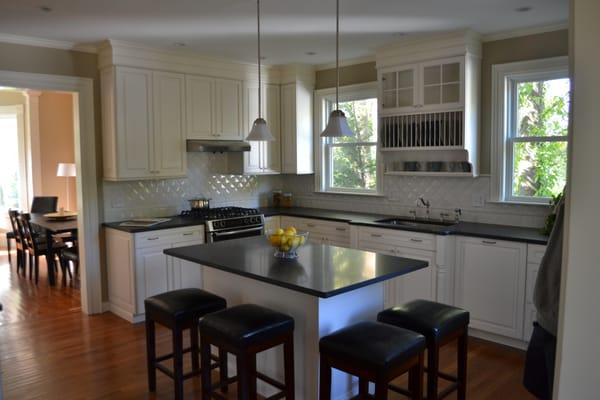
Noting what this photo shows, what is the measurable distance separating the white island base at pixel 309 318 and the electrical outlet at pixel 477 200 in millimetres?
2021

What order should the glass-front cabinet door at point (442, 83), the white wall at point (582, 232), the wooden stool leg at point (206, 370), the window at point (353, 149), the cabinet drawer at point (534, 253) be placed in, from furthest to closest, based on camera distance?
the window at point (353, 149), the glass-front cabinet door at point (442, 83), the cabinet drawer at point (534, 253), the wooden stool leg at point (206, 370), the white wall at point (582, 232)

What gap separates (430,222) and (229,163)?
245 centimetres

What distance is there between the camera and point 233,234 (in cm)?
518

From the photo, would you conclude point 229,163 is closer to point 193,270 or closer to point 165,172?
point 165,172

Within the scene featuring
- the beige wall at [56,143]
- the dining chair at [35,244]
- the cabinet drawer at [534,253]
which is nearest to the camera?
the cabinet drawer at [534,253]

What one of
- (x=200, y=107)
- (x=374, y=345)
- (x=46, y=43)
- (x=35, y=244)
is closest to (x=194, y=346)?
(x=374, y=345)

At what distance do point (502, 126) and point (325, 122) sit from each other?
215cm

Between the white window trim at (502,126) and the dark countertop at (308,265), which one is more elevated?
the white window trim at (502,126)

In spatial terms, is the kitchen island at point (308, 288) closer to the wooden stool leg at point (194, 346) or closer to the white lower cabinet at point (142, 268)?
the wooden stool leg at point (194, 346)

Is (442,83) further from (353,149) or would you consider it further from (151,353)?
(151,353)

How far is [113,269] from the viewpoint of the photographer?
16.1ft

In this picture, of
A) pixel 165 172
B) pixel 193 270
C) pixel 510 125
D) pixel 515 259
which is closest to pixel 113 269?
pixel 193 270

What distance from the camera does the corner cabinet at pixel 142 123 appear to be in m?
4.72

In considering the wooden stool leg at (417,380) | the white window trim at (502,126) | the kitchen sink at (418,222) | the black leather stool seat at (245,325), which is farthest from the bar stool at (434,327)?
the white window trim at (502,126)
